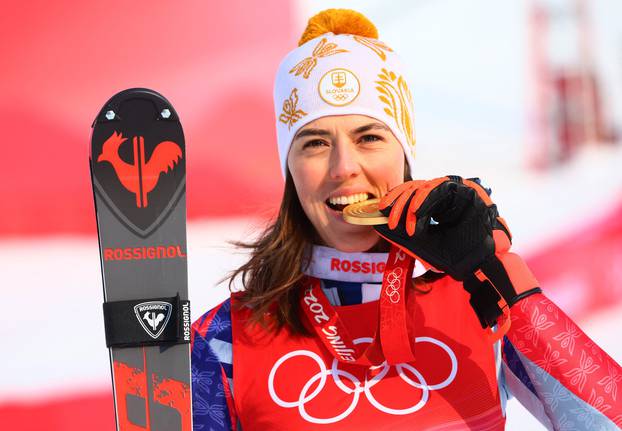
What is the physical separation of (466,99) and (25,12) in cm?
196

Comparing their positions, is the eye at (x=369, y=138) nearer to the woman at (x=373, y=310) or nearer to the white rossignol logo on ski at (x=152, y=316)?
the woman at (x=373, y=310)

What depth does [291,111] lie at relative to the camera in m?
1.93

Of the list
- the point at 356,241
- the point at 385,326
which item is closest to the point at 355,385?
the point at 385,326

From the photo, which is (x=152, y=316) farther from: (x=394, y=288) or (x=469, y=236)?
(x=469, y=236)

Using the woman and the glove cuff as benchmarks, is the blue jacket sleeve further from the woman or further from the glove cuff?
the glove cuff

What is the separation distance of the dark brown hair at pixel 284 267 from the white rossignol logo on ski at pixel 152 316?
234 mm

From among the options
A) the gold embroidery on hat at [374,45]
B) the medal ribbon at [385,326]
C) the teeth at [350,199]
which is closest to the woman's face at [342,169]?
the teeth at [350,199]

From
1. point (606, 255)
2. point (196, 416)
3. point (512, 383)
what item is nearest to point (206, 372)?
point (196, 416)

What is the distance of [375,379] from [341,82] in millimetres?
694

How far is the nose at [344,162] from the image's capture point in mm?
1719

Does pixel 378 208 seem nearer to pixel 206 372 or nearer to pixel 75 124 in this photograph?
pixel 206 372

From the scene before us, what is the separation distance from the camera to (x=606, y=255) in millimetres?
3863

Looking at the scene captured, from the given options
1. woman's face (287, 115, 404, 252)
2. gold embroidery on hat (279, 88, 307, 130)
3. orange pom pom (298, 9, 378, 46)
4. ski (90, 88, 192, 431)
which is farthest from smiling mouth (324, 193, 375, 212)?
orange pom pom (298, 9, 378, 46)

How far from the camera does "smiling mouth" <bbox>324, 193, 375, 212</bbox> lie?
1754 millimetres
